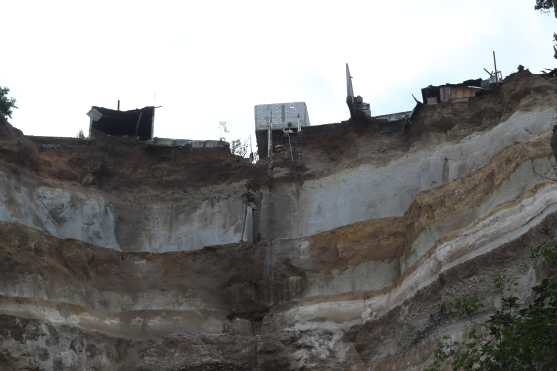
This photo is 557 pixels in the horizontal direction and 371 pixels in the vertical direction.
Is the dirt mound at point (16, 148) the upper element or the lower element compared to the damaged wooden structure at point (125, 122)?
lower

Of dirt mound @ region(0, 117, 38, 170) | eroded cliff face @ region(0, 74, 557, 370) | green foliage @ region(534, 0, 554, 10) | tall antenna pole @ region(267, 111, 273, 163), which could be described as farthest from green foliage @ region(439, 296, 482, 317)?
dirt mound @ region(0, 117, 38, 170)

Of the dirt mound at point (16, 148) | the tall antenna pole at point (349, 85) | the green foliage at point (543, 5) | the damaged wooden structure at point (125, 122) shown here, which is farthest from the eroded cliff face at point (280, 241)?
the green foliage at point (543, 5)

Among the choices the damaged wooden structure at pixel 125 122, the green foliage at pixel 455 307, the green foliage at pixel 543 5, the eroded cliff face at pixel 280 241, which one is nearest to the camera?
the green foliage at pixel 543 5

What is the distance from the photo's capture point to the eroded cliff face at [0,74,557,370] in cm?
1958

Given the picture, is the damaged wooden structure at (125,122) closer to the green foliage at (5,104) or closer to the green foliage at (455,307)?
the green foliage at (5,104)

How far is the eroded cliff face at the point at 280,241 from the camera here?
1958 cm

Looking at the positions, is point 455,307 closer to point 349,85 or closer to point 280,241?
point 280,241

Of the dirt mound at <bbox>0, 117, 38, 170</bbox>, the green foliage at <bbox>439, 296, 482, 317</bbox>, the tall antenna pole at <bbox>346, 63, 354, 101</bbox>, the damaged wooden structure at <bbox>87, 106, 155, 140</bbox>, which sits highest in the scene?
the tall antenna pole at <bbox>346, 63, 354, 101</bbox>

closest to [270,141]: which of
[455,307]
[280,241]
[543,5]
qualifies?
Answer: [280,241]

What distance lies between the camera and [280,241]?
24125mm

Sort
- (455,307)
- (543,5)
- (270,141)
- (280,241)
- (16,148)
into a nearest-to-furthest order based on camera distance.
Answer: (543,5) < (455,307) < (280,241) < (16,148) < (270,141)

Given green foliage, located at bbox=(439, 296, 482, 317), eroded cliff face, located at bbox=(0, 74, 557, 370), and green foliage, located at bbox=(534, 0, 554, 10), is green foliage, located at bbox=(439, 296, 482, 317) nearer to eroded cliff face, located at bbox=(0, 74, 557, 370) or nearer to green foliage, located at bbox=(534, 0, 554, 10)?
A: eroded cliff face, located at bbox=(0, 74, 557, 370)

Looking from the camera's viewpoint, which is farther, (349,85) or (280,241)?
(349,85)

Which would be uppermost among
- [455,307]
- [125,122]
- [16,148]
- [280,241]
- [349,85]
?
[349,85]
